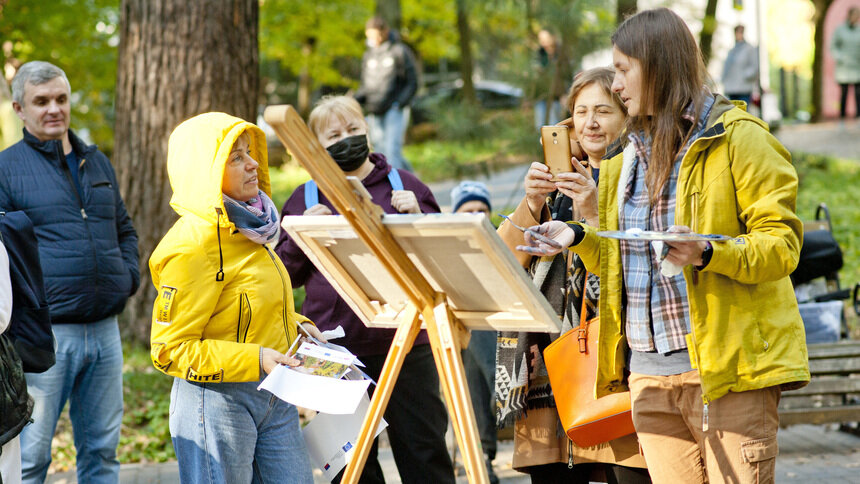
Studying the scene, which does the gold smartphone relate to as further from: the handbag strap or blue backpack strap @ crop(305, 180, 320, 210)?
blue backpack strap @ crop(305, 180, 320, 210)

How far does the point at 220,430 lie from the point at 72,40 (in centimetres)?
915

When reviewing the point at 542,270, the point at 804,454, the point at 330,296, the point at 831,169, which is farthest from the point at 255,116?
the point at 831,169

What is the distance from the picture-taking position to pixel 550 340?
385 cm

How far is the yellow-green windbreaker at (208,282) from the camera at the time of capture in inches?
125

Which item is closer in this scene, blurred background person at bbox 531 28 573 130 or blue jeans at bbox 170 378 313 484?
blue jeans at bbox 170 378 313 484

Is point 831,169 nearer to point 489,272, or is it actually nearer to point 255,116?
point 255,116

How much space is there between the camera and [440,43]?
27.7m

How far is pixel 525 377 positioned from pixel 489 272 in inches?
46.0

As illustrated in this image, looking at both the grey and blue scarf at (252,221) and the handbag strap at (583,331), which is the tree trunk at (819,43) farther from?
the grey and blue scarf at (252,221)

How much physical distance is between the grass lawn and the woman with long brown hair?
4058 mm

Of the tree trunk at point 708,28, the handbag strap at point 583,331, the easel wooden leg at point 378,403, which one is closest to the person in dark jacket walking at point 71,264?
the easel wooden leg at point 378,403

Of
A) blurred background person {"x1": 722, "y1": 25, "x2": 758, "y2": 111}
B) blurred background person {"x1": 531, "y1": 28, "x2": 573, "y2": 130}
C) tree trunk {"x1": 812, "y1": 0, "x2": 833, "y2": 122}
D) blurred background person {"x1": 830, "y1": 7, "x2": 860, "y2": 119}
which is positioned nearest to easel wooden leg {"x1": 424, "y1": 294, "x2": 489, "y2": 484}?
blurred background person {"x1": 531, "y1": 28, "x2": 573, "y2": 130}

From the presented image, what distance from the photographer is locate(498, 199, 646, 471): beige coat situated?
3.61 metres

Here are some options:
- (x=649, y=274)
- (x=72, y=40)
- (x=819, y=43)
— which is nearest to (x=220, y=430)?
(x=649, y=274)
